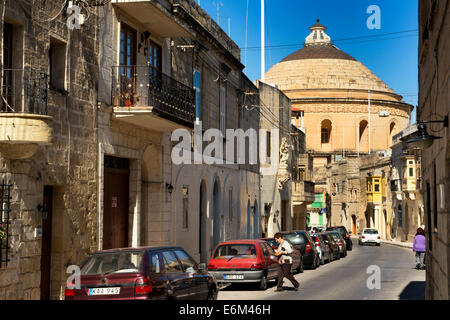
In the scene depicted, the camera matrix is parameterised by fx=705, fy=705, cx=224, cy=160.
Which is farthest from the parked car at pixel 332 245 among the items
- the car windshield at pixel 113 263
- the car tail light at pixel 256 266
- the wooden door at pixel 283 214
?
the car windshield at pixel 113 263

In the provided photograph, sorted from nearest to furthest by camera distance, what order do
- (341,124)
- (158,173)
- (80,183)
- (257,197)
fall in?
(80,183), (158,173), (257,197), (341,124)

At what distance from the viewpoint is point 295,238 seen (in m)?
27.6

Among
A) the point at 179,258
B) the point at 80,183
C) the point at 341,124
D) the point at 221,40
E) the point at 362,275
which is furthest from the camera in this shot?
the point at 341,124

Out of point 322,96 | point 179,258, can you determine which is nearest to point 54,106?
point 179,258

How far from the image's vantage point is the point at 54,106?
15172 mm

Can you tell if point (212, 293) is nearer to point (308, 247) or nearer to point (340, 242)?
point (308, 247)

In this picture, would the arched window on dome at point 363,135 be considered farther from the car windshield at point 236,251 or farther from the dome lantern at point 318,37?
the car windshield at point 236,251

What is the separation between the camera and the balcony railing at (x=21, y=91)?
13.5 m

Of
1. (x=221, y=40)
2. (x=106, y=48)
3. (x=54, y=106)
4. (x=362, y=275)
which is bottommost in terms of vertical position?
(x=362, y=275)

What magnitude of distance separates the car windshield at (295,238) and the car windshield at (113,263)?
16.2 meters

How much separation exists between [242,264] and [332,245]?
16.0 metres

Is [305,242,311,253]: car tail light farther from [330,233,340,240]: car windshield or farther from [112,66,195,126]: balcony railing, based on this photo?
[330,233,340,240]: car windshield

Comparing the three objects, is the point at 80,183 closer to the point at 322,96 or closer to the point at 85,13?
the point at 85,13

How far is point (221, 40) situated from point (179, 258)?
728 inches
